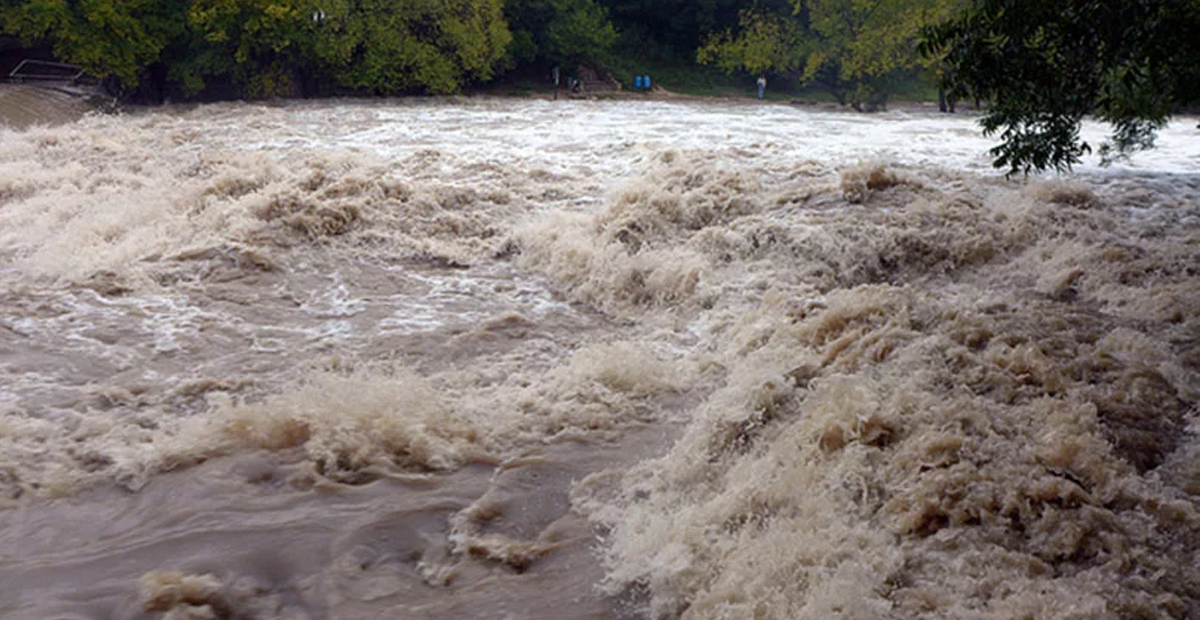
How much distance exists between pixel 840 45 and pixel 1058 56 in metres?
18.7

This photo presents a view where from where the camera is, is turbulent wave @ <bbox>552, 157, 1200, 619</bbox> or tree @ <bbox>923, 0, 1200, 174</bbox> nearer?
turbulent wave @ <bbox>552, 157, 1200, 619</bbox>

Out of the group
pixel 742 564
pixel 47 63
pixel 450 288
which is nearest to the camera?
pixel 742 564

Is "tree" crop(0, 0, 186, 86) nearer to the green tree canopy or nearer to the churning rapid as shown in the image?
the green tree canopy

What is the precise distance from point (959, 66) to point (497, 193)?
5.77 meters

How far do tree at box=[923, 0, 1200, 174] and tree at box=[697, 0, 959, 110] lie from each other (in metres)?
14.3

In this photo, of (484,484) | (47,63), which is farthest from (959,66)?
(47,63)

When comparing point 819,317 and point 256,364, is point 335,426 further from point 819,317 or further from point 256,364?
point 819,317

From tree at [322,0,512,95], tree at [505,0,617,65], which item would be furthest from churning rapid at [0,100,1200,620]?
tree at [505,0,617,65]

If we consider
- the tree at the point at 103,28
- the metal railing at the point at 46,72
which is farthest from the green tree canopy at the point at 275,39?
the metal railing at the point at 46,72

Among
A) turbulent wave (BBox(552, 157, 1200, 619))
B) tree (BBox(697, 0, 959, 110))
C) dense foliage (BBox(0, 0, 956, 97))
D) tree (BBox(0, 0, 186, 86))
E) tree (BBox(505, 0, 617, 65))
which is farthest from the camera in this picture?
tree (BBox(505, 0, 617, 65))

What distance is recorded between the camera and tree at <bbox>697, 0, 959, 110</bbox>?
66.9ft

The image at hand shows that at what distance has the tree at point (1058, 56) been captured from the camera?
3.93 metres

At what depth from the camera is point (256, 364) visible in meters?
5.72

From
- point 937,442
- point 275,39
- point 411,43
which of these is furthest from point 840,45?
point 937,442
